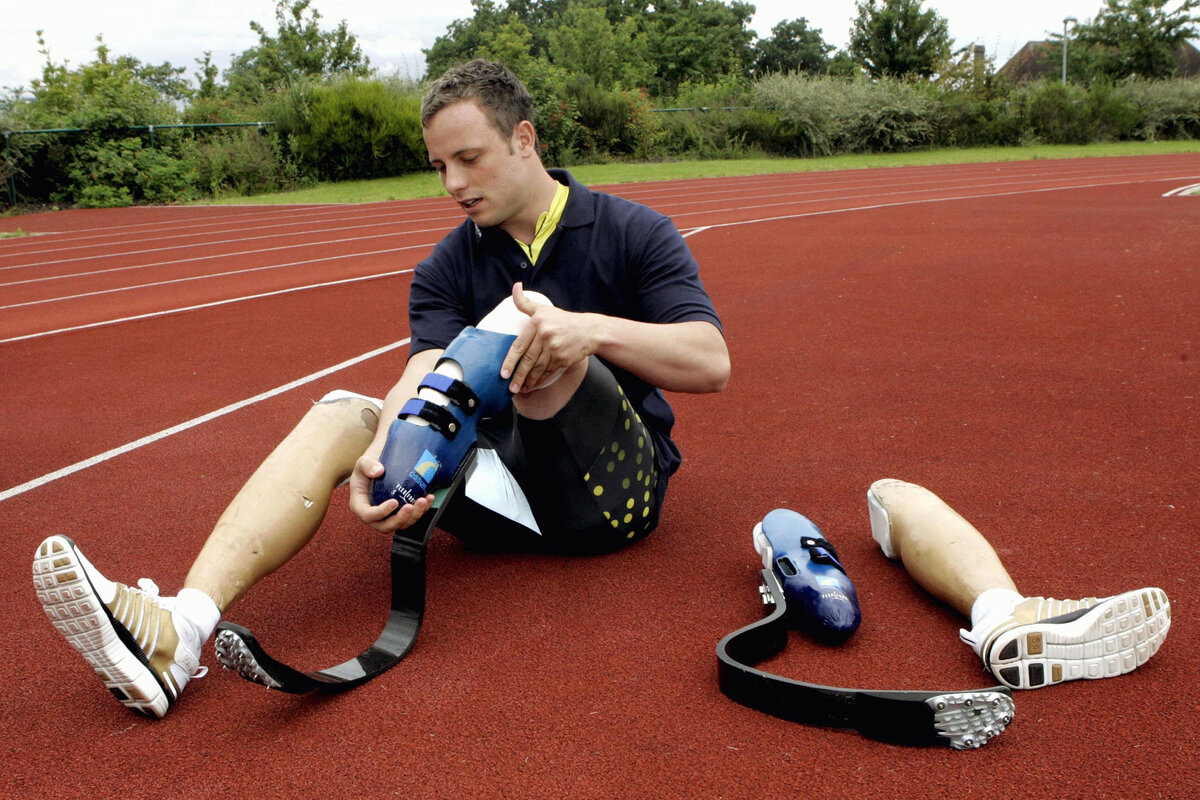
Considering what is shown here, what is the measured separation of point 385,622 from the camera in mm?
2369

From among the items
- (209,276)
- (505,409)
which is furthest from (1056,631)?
(209,276)

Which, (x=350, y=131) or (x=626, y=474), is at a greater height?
(x=350, y=131)

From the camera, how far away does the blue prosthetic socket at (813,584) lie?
2.15 metres

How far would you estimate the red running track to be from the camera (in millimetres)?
1791

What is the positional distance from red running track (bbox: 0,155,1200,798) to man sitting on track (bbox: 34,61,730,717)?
0.21 meters

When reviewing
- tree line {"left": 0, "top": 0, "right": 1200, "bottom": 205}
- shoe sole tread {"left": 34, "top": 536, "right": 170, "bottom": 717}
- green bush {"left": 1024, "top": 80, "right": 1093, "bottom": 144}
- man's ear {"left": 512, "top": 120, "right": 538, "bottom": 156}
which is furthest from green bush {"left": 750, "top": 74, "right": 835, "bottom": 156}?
shoe sole tread {"left": 34, "top": 536, "right": 170, "bottom": 717}

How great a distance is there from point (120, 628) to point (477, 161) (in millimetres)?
1345

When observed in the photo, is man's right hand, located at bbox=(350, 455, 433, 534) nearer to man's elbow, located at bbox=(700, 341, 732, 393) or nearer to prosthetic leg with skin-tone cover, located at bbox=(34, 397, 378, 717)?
prosthetic leg with skin-tone cover, located at bbox=(34, 397, 378, 717)

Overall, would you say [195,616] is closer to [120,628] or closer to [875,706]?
[120,628]

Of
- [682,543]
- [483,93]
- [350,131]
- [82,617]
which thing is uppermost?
[350,131]

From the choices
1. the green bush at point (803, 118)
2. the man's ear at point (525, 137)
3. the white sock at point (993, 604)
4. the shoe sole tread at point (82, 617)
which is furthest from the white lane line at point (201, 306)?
the green bush at point (803, 118)

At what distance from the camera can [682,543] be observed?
9.12 feet

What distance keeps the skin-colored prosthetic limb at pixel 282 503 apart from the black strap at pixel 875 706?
0.99m

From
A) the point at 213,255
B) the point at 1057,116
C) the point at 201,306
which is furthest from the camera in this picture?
the point at 1057,116
